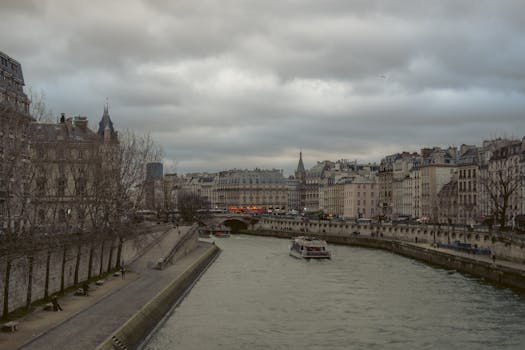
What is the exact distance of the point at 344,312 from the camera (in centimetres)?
4581

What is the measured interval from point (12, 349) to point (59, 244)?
13.2 meters

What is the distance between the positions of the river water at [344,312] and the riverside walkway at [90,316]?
2381 millimetres

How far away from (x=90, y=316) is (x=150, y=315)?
4.05 metres

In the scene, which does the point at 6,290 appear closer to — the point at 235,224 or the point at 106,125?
the point at 106,125

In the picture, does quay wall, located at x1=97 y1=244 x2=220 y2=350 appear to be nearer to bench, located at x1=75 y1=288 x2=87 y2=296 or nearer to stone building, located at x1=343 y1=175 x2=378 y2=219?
bench, located at x1=75 y1=288 x2=87 y2=296

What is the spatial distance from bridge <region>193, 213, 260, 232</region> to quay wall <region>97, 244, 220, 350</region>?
97.1 metres

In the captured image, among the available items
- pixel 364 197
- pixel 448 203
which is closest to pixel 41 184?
pixel 448 203

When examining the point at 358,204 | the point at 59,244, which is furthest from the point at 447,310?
the point at 358,204

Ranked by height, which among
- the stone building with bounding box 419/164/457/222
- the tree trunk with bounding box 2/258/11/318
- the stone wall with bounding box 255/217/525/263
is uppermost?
the stone building with bounding box 419/164/457/222

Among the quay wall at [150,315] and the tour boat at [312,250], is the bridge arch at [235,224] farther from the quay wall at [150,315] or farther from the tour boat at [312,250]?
the quay wall at [150,315]

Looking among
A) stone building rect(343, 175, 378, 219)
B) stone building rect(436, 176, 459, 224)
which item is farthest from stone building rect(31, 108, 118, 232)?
stone building rect(343, 175, 378, 219)

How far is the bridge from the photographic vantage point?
532 feet

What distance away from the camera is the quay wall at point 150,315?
32.3 meters

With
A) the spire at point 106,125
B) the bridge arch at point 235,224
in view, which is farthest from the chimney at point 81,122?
the bridge arch at point 235,224
